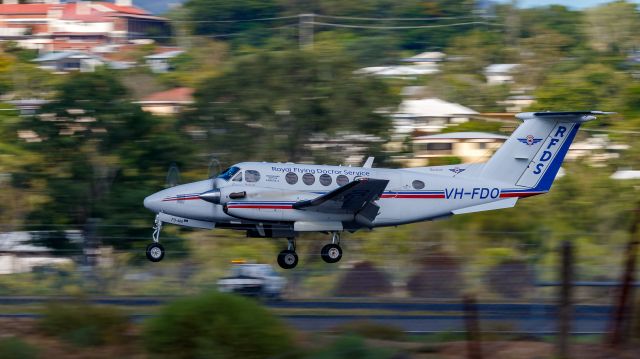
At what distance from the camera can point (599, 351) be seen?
13.9 metres

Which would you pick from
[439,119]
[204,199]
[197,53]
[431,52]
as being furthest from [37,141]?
[431,52]

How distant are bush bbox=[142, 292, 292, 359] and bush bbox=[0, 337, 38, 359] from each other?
1581 mm

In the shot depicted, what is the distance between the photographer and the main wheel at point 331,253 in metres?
24.4

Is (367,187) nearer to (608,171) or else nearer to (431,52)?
(608,171)

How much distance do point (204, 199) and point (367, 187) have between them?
4.16 metres

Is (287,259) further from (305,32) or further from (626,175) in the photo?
(305,32)

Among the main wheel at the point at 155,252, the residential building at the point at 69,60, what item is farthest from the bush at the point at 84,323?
the residential building at the point at 69,60

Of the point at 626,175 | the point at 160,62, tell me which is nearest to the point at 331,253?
the point at 626,175

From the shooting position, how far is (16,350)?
12.9 meters

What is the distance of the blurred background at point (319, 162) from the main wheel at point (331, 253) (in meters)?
0.58

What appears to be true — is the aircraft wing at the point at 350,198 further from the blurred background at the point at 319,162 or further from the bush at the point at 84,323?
the bush at the point at 84,323

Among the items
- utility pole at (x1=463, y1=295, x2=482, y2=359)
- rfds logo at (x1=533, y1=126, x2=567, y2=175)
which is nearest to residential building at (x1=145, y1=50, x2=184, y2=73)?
rfds logo at (x1=533, y1=126, x2=567, y2=175)

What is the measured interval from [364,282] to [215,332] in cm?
608

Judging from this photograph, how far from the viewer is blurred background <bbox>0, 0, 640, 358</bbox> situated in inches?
723
